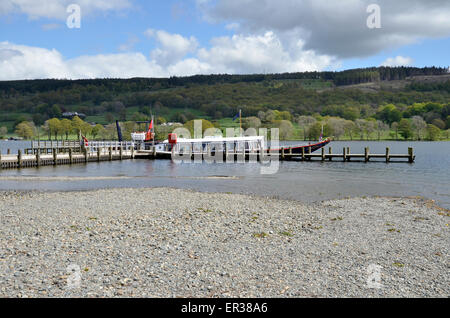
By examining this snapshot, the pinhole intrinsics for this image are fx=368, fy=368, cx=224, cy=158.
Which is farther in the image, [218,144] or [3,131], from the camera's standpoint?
[3,131]

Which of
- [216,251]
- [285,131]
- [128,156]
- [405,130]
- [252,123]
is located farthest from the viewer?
[252,123]

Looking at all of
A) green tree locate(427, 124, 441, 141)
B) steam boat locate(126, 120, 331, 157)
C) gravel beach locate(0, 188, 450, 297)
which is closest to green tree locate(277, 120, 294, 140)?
green tree locate(427, 124, 441, 141)

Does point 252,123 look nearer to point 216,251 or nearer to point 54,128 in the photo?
point 54,128

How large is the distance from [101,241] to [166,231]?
7.13 ft

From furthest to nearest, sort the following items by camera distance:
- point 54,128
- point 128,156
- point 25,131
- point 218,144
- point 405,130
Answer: point 54,128, point 25,131, point 405,130, point 128,156, point 218,144

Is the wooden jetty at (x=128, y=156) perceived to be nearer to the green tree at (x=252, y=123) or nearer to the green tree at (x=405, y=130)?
the green tree at (x=405, y=130)

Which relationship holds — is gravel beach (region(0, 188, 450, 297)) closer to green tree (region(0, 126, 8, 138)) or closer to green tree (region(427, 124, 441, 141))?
green tree (region(427, 124, 441, 141))

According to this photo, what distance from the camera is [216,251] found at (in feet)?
33.7

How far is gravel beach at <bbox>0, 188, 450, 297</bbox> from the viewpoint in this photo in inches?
304

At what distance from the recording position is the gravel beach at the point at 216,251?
771 centimetres

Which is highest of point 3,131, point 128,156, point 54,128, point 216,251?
point 54,128

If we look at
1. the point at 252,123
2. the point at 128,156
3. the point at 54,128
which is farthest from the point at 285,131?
the point at 128,156

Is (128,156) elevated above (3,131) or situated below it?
below

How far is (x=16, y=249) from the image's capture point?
9.65 m
